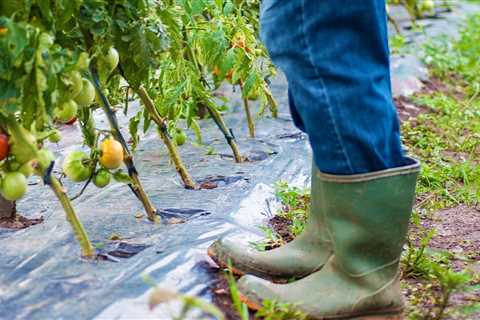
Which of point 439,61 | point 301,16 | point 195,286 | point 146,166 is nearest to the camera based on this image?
point 301,16

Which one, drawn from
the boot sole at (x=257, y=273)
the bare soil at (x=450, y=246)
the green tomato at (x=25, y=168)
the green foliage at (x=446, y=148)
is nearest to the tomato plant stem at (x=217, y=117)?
the bare soil at (x=450, y=246)

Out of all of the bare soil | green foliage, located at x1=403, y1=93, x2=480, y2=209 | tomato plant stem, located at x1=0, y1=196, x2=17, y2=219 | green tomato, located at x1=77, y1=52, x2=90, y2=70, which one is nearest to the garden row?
green tomato, located at x1=77, y1=52, x2=90, y2=70

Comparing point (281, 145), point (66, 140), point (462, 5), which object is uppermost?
point (66, 140)

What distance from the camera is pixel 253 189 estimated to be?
2.16m

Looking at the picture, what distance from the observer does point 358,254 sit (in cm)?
144

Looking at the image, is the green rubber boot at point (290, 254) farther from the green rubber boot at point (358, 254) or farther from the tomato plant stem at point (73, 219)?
the tomato plant stem at point (73, 219)

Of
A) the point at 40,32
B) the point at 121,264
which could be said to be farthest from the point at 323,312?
the point at 40,32

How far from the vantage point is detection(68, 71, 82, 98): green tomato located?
149 cm

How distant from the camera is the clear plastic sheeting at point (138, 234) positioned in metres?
1.44

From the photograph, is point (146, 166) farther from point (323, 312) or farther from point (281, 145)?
point (323, 312)

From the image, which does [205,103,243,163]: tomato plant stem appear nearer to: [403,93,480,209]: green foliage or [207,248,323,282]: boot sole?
[403,93,480,209]: green foliage

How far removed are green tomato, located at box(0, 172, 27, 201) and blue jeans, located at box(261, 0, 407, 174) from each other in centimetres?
52

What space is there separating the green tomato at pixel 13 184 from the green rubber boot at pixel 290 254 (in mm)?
395

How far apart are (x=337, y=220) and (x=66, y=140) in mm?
1479
